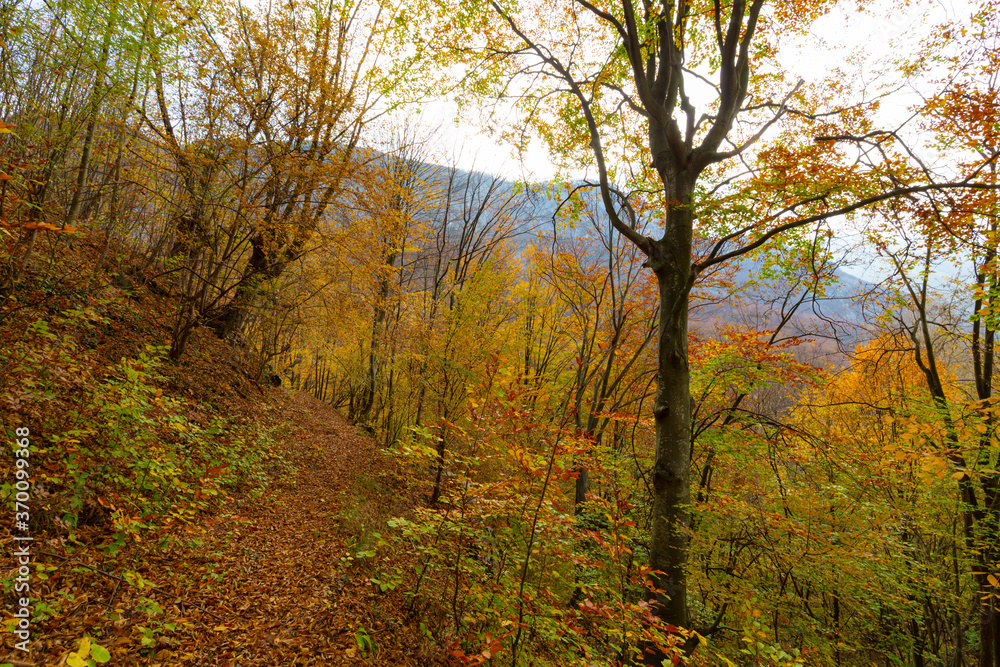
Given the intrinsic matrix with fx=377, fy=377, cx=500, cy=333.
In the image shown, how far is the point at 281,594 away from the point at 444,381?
546 centimetres

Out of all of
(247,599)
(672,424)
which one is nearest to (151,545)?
(247,599)

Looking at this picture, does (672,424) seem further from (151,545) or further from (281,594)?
(151,545)

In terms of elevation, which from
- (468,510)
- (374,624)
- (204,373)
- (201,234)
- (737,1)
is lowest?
(374,624)

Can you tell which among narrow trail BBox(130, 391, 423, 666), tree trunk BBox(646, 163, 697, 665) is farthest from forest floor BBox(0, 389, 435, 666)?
tree trunk BBox(646, 163, 697, 665)

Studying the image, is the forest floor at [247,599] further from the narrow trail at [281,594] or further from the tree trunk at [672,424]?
the tree trunk at [672,424]

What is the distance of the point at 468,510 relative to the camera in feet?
14.8

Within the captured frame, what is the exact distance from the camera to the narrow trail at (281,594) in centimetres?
348

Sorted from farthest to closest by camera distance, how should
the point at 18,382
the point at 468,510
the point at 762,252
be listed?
the point at 762,252 → the point at 468,510 → the point at 18,382

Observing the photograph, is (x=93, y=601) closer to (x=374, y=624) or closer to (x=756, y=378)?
(x=374, y=624)

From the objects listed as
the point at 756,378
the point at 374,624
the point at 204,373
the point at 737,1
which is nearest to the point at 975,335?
the point at 756,378

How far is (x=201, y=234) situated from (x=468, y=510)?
690 centimetres

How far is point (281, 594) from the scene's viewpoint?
4.31 metres

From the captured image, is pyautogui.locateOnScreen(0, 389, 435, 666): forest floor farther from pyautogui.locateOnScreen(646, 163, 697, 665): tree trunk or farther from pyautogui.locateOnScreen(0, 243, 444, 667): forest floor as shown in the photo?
pyautogui.locateOnScreen(646, 163, 697, 665): tree trunk

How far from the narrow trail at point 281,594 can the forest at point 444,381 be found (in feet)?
0.13
